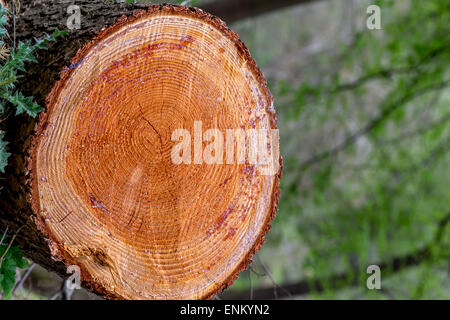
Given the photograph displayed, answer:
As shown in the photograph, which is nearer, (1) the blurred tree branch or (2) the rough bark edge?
(2) the rough bark edge

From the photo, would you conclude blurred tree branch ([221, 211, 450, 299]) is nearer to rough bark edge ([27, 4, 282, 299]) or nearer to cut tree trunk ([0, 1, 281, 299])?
cut tree trunk ([0, 1, 281, 299])

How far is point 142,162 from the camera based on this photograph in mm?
1417

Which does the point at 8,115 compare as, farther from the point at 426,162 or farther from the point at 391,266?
the point at 426,162

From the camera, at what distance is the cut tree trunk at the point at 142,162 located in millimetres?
1337

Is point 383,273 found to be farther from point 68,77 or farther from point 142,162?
point 68,77

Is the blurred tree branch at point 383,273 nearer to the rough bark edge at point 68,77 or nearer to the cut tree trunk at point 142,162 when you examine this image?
the cut tree trunk at point 142,162

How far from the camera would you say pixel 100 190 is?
138cm

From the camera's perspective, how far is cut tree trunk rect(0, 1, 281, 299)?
4.39 feet

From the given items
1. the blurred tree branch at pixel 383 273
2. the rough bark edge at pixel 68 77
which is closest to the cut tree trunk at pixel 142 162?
the rough bark edge at pixel 68 77

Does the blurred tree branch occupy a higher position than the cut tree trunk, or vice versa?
the blurred tree branch

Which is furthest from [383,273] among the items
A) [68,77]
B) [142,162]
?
[68,77]

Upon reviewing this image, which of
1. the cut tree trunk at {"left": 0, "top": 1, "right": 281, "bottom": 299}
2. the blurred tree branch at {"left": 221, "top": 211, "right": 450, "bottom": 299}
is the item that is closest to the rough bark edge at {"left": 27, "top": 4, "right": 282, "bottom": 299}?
the cut tree trunk at {"left": 0, "top": 1, "right": 281, "bottom": 299}
